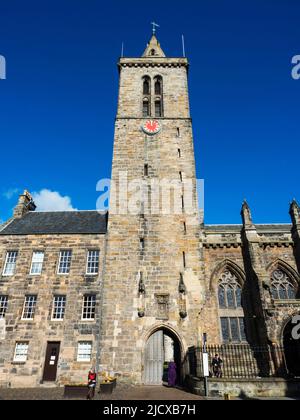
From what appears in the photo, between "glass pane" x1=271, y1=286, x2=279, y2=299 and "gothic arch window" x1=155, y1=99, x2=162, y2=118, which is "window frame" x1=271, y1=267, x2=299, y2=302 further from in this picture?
"gothic arch window" x1=155, y1=99, x2=162, y2=118

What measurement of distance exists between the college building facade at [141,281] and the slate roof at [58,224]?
15 centimetres

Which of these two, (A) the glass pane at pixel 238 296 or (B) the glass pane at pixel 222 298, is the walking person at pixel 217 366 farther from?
(A) the glass pane at pixel 238 296

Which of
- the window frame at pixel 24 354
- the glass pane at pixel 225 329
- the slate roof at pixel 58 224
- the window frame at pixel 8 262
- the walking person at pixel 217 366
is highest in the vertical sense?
the slate roof at pixel 58 224

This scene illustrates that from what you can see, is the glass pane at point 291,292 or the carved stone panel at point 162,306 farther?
the glass pane at point 291,292

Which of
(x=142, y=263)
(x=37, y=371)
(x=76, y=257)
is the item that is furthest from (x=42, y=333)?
(x=142, y=263)

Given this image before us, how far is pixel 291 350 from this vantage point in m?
17.6

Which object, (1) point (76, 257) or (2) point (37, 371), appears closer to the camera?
(2) point (37, 371)

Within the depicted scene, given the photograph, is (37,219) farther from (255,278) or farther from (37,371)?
(255,278)

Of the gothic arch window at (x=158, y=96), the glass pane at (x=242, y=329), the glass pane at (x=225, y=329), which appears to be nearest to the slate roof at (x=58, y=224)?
the glass pane at (x=225, y=329)

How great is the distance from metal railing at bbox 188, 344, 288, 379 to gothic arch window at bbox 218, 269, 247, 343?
57.5 inches

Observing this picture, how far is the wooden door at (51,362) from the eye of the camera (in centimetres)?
1697

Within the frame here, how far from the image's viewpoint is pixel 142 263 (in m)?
19.5

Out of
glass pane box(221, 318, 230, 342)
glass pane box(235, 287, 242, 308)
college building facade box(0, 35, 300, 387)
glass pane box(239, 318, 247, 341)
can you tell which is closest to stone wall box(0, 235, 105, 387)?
college building facade box(0, 35, 300, 387)
